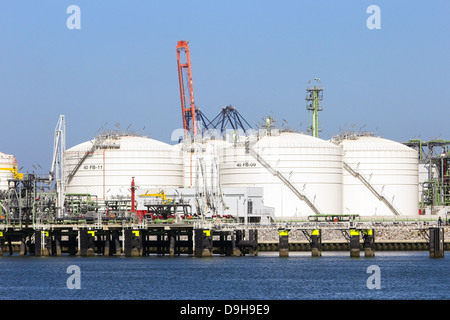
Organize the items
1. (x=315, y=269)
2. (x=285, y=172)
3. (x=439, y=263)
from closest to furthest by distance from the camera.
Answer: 1. (x=315, y=269)
2. (x=439, y=263)
3. (x=285, y=172)

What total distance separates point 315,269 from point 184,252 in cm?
3770

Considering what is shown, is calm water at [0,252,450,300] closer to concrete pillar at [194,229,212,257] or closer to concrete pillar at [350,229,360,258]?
concrete pillar at [350,229,360,258]

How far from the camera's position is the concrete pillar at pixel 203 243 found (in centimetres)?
12662

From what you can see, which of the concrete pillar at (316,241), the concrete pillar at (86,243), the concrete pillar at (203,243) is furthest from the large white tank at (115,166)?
the concrete pillar at (316,241)

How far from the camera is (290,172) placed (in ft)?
563

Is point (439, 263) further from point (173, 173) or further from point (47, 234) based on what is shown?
point (173, 173)

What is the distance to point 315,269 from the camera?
110 meters

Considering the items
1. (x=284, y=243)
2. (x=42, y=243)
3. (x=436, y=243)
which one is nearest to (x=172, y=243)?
(x=284, y=243)

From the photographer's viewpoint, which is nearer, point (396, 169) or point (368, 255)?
point (368, 255)

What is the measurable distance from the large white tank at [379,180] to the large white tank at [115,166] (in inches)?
1155

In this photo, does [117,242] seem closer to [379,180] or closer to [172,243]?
[172,243]

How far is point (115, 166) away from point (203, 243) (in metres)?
51.3

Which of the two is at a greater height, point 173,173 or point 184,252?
point 173,173

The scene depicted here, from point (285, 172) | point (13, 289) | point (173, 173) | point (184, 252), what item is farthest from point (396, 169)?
point (13, 289)
